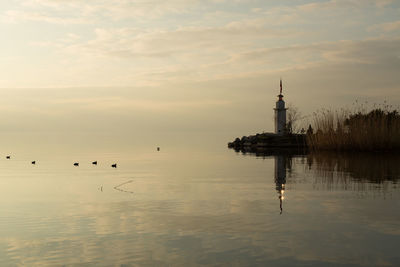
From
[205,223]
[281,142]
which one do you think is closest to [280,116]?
[281,142]

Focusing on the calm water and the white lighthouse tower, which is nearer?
the calm water

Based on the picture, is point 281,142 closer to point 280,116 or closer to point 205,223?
point 280,116

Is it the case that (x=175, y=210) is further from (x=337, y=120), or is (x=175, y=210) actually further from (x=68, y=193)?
(x=337, y=120)

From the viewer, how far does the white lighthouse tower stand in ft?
155

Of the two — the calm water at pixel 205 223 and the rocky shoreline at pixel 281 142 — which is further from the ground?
the rocky shoreline at pixel 281 142

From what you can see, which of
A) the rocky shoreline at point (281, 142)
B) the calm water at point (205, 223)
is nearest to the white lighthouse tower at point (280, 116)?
the rocky shoreline at point (281, 142)

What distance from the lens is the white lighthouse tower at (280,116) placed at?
47.1 meters

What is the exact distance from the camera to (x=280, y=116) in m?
47.5

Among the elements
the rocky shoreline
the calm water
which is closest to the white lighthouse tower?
the rocky shoreline

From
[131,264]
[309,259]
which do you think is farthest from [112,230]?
[309,259]

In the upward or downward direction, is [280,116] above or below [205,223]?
above

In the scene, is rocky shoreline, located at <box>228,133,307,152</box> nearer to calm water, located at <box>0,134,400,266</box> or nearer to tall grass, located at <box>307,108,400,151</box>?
tall grass, located at <box>307,108,400,151</box>

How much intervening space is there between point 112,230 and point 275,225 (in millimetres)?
3318

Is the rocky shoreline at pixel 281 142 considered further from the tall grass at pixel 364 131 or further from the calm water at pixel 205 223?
the calm water at pixel 205 223
